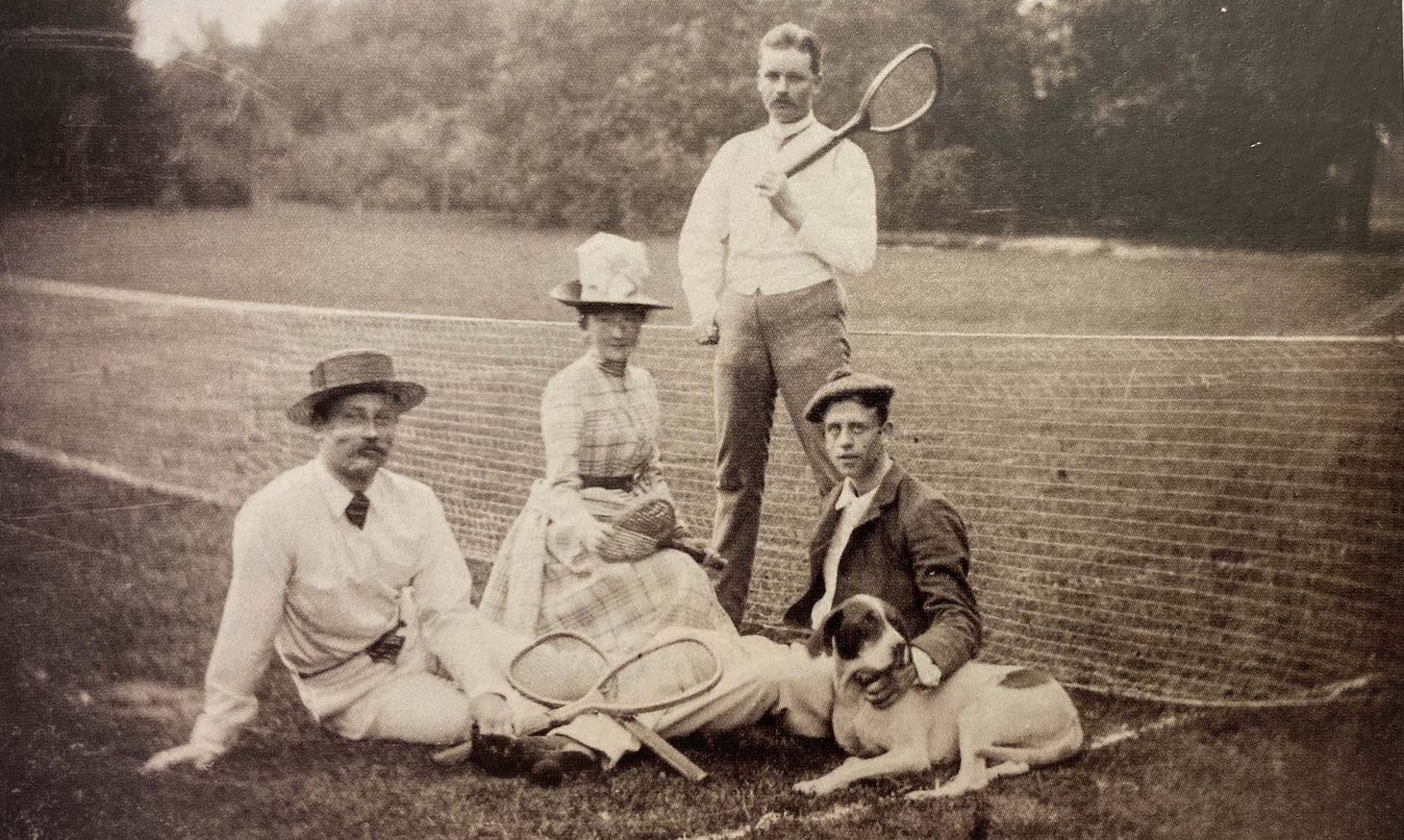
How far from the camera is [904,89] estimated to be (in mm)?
3604

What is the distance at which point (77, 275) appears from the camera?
3.74 meters

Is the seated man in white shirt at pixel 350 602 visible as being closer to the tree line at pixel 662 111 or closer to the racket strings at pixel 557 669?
the racket strings at pixel 557 669

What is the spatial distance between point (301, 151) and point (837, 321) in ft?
5.46

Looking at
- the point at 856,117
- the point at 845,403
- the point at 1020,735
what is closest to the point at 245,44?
the point at 856,117

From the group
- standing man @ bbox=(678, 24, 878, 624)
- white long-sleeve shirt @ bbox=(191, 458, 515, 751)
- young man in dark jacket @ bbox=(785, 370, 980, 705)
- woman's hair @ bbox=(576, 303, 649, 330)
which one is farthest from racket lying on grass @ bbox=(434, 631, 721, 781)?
woman's hair @ bbox=(576, 303, 649, 330)

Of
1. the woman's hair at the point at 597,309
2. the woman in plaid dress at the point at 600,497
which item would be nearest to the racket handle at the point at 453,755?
the woman in plaid dress at the point at 600,497

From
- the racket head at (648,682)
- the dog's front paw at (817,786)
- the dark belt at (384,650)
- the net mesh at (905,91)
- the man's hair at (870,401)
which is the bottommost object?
the dog's front paw at (817,786)

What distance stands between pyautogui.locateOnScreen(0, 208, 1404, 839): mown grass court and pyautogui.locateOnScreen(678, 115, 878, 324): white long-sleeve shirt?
117 millimetres

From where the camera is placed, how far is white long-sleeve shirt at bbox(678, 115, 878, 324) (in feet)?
11.6

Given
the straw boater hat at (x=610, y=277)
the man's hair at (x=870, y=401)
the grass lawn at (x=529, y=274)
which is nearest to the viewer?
the man's hair at (x=870, y=401)

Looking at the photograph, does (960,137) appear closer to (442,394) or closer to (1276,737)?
(442,394)

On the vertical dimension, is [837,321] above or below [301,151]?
below

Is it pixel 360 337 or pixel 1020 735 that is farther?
pixel 360 337

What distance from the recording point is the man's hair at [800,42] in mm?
3543
